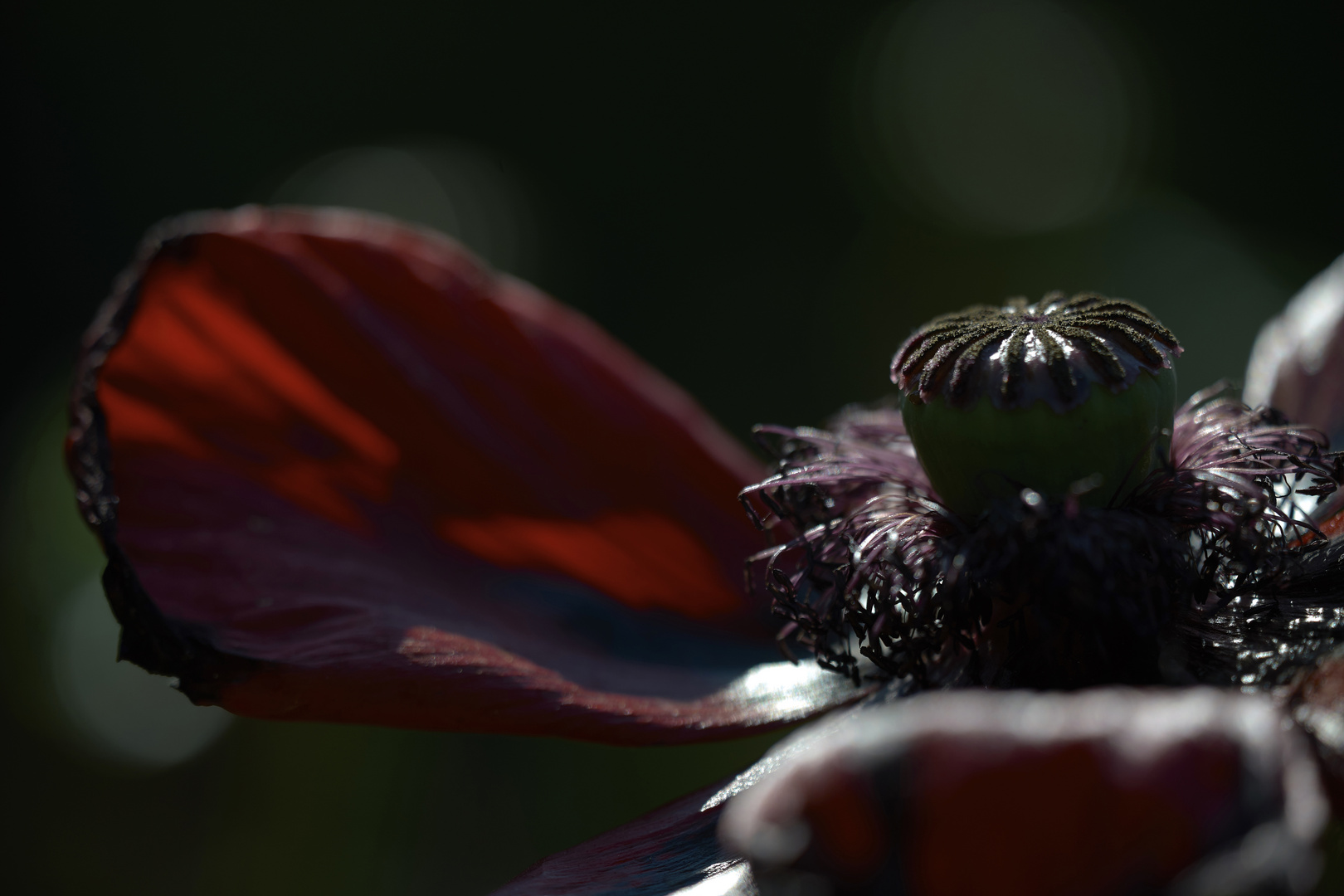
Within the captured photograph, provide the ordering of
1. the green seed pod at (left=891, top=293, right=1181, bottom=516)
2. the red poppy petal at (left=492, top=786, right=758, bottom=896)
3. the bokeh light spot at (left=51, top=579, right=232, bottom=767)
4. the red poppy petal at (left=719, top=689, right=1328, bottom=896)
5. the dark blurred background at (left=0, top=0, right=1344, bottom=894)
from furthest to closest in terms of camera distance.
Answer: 1. the dark blurred background at (left=0, top=0, right=1344, bottom=894)
2. the bokeh light spot at (left=51, top=579, right=232, bottom=767)
3. the green seed pod at (left=891, top=293, right=1181, bottom=516)
4. the red poppy petal at (left=492, top=786, right=758, bottom=896)
5. the red poppy petal at (left=719, top=689, right=1328, bottom=896)

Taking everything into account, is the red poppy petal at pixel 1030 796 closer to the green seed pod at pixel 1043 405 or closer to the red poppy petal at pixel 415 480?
the green seed pod at pixel 1043 405

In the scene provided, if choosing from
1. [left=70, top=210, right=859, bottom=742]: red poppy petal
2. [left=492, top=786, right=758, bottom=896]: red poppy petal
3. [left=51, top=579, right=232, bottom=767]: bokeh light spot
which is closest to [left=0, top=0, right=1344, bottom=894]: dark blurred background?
[left=51, top=579, right=232, bottom=767]: bokeh light spot

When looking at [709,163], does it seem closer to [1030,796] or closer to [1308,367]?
[1308,367]

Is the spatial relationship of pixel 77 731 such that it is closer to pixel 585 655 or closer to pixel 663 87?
pixel 585 655

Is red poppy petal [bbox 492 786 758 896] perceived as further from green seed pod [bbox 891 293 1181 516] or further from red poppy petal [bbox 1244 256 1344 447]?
red poppy petal [bbox 1244 256 1344 447]

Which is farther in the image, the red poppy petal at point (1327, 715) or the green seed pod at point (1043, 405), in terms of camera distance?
the green seed pod at point (1043, 405)

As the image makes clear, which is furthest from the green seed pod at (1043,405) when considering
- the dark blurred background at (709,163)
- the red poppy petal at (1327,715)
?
the dark blurred background at (709,163)
